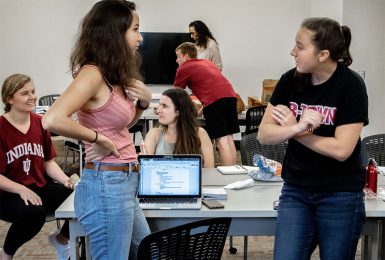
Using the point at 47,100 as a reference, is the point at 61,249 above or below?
below

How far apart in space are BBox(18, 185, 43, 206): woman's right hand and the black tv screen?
4797 millimetres

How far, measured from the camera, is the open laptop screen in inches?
87.8

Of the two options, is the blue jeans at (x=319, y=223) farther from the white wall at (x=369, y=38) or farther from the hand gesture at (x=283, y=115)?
the white wall at (x=369, y=38)

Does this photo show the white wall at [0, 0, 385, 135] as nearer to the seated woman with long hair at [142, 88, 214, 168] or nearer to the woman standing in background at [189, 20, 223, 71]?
the woman standing in background at [189, 20, 223, 71]

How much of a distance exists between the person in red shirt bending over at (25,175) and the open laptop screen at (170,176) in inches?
25.9

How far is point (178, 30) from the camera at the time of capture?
7.55m

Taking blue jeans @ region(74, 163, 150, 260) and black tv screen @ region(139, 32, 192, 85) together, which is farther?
black tv screen @ region(139, 32, 192, 85)

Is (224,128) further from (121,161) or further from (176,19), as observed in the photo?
(176,19)

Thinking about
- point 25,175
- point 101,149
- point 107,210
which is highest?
point 101,149

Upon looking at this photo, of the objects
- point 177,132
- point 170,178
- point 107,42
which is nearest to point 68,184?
point 177,132

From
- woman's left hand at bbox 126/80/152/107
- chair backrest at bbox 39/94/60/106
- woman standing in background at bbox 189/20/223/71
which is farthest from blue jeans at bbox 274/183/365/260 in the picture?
chair backrest at bbox 39/94/60/106

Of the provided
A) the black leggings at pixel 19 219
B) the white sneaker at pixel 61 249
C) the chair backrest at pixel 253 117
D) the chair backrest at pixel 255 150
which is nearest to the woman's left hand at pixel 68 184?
the black leggings at pixel 19 219

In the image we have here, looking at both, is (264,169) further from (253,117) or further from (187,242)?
(253,117)

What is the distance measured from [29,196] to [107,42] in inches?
55.1
